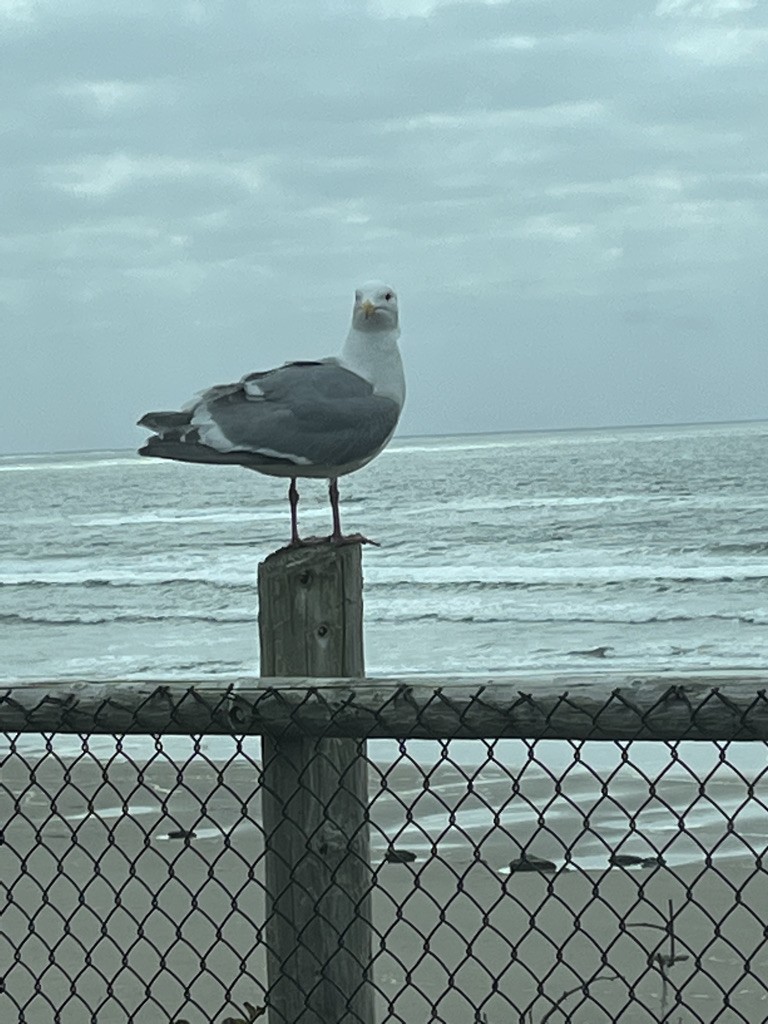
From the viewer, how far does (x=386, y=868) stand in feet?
23.2

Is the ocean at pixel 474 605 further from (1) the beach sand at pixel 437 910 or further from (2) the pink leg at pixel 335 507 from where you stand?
(2) the pink leg at pixel 335 507

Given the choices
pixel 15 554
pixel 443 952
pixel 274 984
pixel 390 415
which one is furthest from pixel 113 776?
pixel 15 554

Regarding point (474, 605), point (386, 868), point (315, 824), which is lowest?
point (474, 605)

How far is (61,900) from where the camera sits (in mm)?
6699

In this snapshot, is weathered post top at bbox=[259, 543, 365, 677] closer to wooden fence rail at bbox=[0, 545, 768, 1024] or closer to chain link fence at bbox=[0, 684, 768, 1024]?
wooden fence rail at bbox=[0, 545, 768, 1024]

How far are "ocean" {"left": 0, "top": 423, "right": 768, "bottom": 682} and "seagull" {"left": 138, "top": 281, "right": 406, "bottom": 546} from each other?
31.5ft

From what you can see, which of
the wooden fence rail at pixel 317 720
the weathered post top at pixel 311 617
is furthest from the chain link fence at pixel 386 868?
the weathered post top at pixel 311 617

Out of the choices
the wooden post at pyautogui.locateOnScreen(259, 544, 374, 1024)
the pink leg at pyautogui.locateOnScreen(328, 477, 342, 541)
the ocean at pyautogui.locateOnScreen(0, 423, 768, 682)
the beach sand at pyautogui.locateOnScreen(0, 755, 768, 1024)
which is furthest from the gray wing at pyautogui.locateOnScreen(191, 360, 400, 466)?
the ocean at pyautogui.locateOnScreen(0, 423, 768, 682)

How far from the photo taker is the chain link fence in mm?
3033

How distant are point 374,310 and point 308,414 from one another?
1.42 feet

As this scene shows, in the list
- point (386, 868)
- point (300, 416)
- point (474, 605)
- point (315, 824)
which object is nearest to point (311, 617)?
point (315, 824)

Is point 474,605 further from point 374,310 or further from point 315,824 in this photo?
point 315,824

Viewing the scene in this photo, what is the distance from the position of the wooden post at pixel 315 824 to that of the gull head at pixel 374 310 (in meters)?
1.75

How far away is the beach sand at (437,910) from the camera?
4.46 metres
